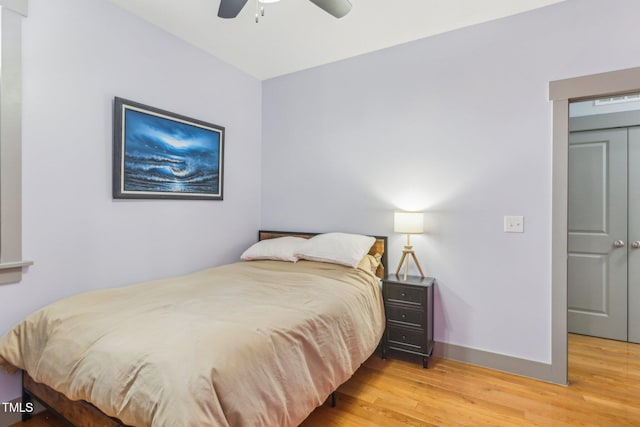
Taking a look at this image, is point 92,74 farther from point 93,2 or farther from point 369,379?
point 369,379

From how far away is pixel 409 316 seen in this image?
2.58m

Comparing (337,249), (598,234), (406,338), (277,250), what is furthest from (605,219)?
(277,250)

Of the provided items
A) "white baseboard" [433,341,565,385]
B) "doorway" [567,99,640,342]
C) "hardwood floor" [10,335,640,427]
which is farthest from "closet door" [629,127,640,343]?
"white baseboard" [433,341,565,385]

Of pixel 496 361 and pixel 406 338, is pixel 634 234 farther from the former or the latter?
pixel 406 338

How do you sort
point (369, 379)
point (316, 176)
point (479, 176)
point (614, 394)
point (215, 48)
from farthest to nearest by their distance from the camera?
point (316, 176)
point (215, 48)
point (479, 176)
point (369, 379)
point (614, 394)

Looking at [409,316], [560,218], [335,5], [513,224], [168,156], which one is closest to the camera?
[335,5]

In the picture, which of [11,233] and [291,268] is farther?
[291,268]

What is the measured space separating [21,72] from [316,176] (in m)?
2.28

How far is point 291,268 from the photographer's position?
2.69 m

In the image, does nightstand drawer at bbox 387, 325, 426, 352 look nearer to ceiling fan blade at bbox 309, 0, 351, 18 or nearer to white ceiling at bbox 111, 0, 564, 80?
ceiling fan blade at bbox 309, 0, 351, 18

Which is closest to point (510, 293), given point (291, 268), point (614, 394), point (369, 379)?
point (614, 394)

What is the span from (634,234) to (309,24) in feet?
11.0

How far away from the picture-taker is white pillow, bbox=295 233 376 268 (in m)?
2.68

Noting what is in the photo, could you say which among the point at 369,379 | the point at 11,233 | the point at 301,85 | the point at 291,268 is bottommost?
the point at 369,379
